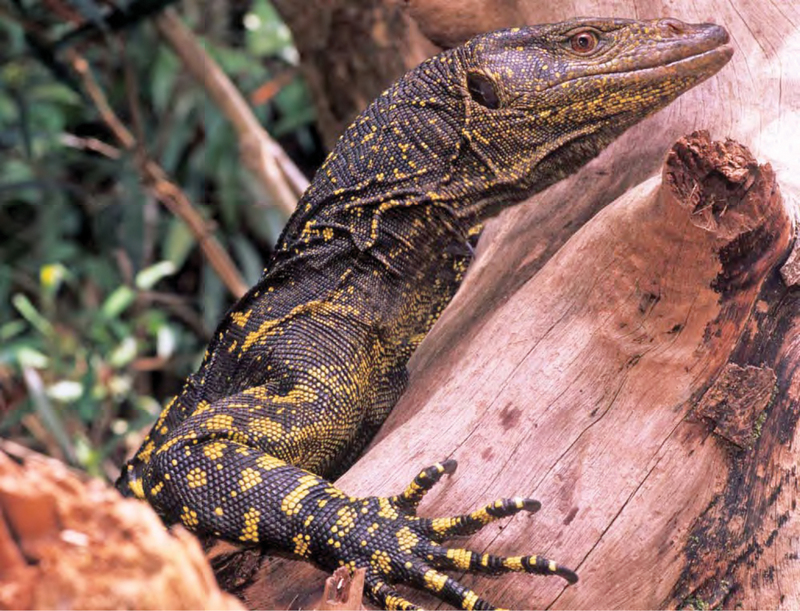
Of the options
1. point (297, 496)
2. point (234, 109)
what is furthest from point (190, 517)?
point (234, 109)

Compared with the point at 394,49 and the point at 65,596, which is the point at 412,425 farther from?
the point at 394,49

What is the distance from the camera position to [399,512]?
3467mm

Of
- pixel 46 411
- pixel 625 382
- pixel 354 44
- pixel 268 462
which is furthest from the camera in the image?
pixel 46 411

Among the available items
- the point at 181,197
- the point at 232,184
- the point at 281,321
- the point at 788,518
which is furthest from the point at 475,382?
the point at 232,184

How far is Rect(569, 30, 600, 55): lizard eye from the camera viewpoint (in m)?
4.16

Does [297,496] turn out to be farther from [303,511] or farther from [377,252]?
[377,252]

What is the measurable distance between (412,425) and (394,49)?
11.9 feet

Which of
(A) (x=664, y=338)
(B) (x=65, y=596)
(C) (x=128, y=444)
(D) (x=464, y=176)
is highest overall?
(B) (x=65, y=596)

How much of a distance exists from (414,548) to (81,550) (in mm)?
1556

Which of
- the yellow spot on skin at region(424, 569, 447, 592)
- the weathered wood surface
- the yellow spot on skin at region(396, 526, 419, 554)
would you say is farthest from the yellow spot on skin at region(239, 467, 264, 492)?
the weathered wood surface

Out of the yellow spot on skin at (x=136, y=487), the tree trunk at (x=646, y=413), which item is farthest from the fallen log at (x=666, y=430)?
the yellow spot on skin at (x=136, y=487)

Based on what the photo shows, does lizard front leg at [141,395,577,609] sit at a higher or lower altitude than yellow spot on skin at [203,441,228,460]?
lower

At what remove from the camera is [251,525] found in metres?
3.62

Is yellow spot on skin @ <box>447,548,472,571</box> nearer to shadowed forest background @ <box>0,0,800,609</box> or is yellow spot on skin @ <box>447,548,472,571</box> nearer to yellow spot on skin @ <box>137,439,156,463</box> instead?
shadowed forest background @ <box>0,0,800,609</box>
